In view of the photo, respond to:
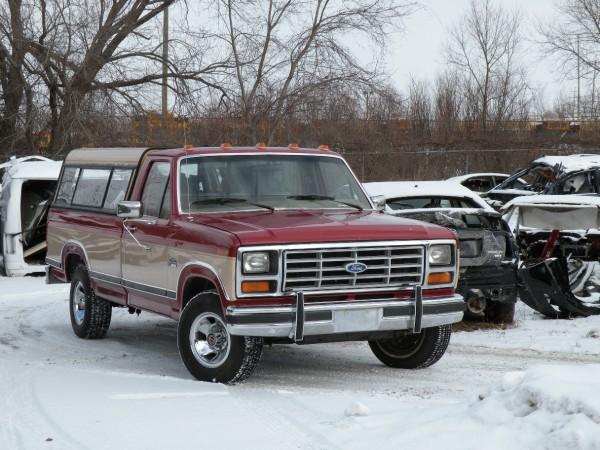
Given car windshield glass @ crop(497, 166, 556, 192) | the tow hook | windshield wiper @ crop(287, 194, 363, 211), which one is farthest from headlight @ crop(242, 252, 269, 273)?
car windshield glass @ crop(497, 166, 556, 192)

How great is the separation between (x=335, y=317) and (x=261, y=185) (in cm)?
184

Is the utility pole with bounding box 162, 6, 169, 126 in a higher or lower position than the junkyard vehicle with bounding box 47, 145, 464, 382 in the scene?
higher

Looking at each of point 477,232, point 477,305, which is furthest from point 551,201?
point 477,232

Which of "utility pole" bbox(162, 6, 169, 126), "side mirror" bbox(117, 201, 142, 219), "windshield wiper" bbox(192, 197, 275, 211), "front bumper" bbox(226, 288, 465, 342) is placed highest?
"utility pole" bbox(162, 6, 169, 126)

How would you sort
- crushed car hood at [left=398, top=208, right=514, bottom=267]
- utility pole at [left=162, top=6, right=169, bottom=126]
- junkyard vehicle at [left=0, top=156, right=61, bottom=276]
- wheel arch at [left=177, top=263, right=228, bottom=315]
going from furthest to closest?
utility pole at [left=162, top=6, right=169, bottom=126], junkyard vehicle at [left=0, top=156, right=61, bottom=276], crushed car hood at [left=398, top=208, right=514, bottom=267], wheel arch at [left=177, top=263, right=228, bottom=315]

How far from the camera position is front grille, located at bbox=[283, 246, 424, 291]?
7.68 metres

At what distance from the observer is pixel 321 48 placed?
85.1 ft

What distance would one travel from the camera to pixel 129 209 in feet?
29.6

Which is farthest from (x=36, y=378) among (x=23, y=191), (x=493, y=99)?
(x=493, y=99)

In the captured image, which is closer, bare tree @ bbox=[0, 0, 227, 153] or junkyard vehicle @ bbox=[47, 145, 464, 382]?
junkyard vehicle @ bbox=[47, 145, 464, 382]

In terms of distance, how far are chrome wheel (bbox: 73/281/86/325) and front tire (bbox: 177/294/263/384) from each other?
119 inches

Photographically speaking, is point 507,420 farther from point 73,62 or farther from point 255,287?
point 73,62

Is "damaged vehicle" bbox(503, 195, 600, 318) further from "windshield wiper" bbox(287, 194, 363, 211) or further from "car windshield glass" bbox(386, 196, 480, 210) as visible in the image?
"windshield wiper" bbox(287, 194, 363, 211)

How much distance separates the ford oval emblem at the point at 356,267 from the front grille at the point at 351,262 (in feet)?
0.08
